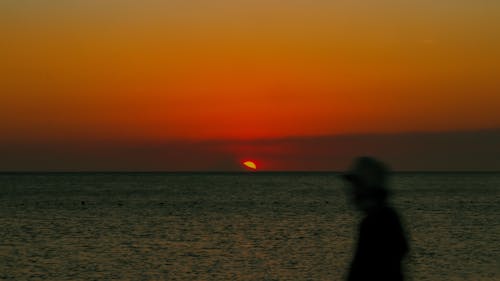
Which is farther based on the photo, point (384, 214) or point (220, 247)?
point (220, 247)

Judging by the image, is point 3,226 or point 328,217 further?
point 328,217

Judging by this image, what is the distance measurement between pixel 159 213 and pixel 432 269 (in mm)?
48539

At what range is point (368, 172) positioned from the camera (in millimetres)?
6734

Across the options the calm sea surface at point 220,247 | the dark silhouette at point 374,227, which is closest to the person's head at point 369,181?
the dark silhouette at point 374,227

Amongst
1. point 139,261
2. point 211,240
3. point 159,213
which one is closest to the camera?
point 139,261

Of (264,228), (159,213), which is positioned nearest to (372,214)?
(264,228)

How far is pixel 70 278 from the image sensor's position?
1284 inches

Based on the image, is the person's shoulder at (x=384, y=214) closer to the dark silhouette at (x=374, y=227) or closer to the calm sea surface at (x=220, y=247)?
the dark silhouette at (x=374, y=227)

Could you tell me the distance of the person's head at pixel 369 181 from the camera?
6734 millimetres

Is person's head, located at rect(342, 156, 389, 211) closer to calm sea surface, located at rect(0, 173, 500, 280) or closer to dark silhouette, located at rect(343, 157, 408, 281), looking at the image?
dark silhouette, located at rect(343, 157, 408, 281)

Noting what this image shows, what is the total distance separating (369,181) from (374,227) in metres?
0.33

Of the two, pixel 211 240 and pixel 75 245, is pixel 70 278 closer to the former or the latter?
pixel 75 245

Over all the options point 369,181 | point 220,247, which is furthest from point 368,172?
point 220,247

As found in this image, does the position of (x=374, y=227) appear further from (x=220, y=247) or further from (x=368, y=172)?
(x=220, y=247)
